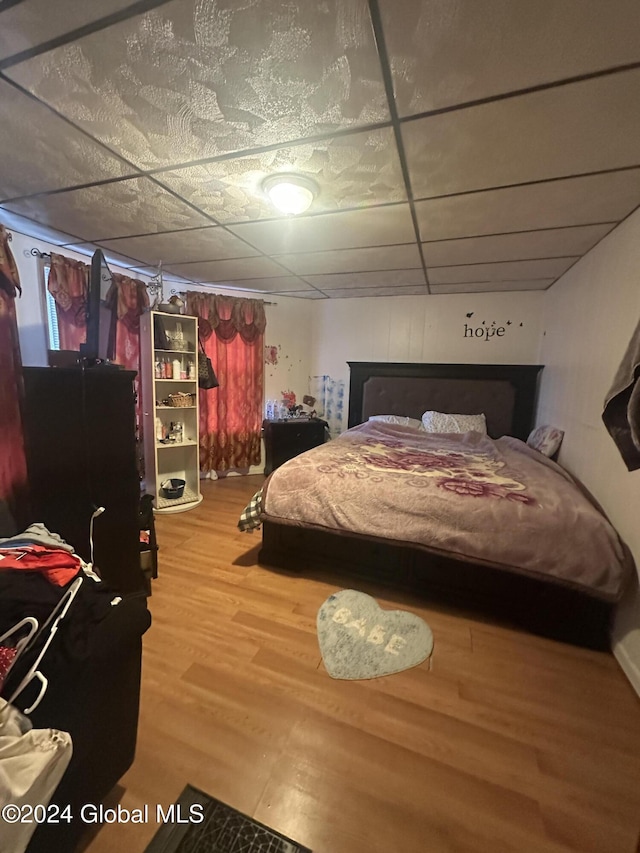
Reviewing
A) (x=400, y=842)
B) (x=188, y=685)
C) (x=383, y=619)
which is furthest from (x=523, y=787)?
(x=188, y=685)

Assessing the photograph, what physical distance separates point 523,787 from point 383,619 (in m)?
0.85

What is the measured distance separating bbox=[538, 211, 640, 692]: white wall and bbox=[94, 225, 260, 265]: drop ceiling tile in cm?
237

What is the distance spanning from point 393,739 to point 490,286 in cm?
379

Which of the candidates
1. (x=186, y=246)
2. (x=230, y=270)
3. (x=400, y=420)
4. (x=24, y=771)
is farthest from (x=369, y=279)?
(x=24, y=771)

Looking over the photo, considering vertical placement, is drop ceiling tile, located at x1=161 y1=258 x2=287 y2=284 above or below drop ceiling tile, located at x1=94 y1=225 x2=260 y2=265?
above

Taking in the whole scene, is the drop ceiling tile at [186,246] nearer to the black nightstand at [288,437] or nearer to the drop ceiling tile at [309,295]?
the drop ceiling tile at [309,295]

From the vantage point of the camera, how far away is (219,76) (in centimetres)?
108

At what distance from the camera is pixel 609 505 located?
1.90 m

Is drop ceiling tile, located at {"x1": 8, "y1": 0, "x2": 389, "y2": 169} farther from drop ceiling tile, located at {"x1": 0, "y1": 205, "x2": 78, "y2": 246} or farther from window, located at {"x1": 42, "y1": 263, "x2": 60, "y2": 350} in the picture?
window, located at {"x1": 42, "y1": 263, "x2": 60, "y2": 350}

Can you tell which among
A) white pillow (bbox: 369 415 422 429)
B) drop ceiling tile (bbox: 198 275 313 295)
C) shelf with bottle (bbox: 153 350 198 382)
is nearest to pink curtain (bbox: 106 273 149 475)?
shelf with bottle (bbox: 153 350 198 382)

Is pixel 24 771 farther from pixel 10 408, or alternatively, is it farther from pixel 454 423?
pixel 454 423

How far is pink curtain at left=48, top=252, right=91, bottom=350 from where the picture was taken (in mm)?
2619

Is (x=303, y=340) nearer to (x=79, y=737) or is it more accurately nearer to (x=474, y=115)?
(x=474, y=115)

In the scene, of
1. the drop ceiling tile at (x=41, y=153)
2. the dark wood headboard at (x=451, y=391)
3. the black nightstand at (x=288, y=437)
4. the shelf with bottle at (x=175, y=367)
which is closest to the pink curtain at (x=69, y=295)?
the shelf with bottle at (x=175, y=367)
